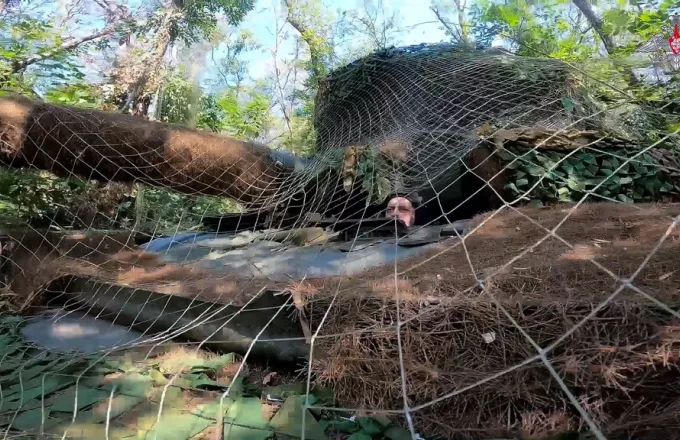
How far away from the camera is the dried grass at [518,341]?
1.09 m

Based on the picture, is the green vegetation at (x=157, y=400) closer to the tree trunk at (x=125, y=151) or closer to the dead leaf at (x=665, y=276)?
the dead leaf at (x=665, y=276)

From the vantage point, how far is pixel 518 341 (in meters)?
1.31

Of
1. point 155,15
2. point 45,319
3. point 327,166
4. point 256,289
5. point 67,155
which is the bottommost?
point 45,319

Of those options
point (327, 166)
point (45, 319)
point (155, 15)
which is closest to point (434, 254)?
point (327, 166)

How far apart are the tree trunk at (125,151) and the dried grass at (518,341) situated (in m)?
1.91

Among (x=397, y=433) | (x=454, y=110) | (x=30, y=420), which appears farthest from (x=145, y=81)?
(x=397, y=433)

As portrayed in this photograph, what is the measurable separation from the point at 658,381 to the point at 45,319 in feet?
10.0

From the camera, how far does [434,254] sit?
2260 mm

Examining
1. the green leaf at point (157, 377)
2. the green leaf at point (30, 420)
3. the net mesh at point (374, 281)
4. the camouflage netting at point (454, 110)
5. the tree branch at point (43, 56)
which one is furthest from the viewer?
the tree branch at point (43, 56)

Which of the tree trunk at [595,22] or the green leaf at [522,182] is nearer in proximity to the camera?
the green leaf at [522,182]

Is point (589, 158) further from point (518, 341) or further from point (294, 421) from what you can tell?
point (294, 421)

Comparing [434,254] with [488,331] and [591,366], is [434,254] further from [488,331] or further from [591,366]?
[591,366]

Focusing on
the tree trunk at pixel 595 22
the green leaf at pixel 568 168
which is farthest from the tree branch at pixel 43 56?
the tree trunk at pixel 595 22

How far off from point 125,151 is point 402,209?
6.50ft
